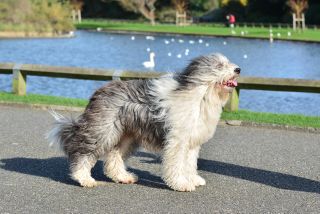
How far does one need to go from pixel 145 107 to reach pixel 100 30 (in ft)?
252

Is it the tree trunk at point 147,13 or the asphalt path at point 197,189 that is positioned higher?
the tree trunk at point 147,13

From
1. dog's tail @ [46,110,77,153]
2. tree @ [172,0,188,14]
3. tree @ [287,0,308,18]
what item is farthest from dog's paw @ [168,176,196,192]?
tree @ [172,0,188,14]

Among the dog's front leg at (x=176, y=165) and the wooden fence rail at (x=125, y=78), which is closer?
Result: the dog's front leg at (x=176, y=165)

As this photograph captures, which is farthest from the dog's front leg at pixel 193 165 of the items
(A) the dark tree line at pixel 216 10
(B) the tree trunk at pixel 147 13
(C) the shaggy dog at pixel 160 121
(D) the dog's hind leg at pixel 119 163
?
(B) the tree trunk at pixel 147 13

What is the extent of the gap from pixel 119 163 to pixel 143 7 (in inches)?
3613

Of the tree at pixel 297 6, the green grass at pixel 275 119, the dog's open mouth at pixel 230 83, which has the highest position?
the tree at pixel 297 6

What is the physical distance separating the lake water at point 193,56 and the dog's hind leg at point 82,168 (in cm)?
1216

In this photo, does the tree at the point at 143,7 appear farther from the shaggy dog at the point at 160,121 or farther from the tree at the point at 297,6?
the shaggy dog at the point at 160,121

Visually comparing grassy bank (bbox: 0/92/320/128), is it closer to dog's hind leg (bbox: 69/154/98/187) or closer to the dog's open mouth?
the dog's open mouth

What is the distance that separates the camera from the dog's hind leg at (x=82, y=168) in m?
7.63

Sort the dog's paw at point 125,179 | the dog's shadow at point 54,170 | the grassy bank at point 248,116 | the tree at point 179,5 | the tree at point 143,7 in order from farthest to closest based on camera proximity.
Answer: the tree at point 143,7, the tree at point 179,5, the grassy bank at point 248,116, the dog's shadow at point 54,170, the dog's paw at point 125,179

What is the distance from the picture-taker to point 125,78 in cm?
1450

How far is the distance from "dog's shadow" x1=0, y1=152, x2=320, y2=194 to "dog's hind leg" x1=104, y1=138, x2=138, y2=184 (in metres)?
0.17

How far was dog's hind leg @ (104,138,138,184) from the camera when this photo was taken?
7.94m
